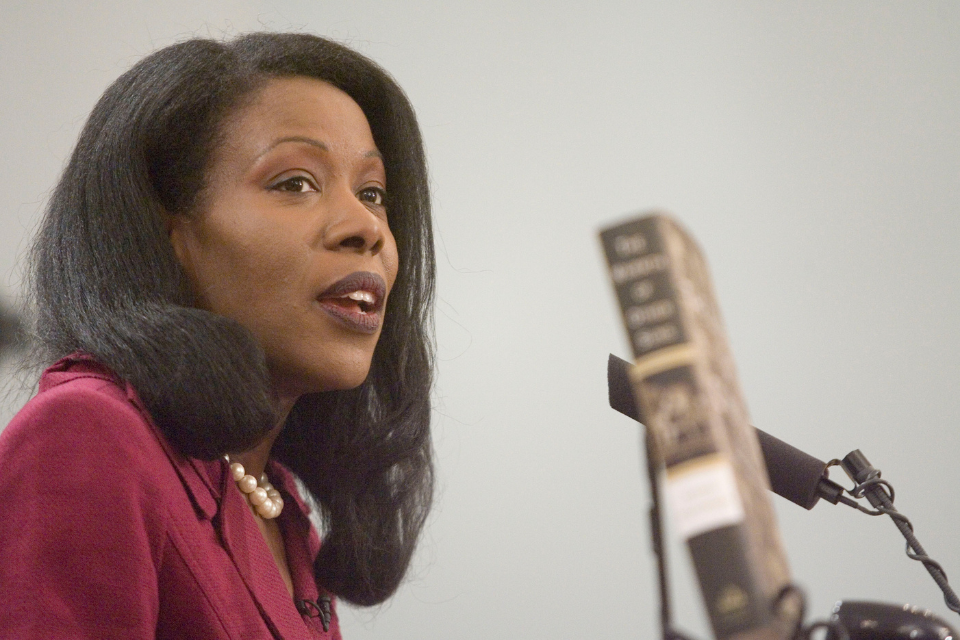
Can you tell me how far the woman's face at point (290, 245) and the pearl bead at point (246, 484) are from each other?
0.34ft

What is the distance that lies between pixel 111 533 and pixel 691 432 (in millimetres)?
534

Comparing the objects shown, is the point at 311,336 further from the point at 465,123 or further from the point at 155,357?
the point at 465,123

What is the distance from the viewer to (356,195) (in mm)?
1059

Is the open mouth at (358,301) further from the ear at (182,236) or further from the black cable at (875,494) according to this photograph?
the black cable at (875,494)

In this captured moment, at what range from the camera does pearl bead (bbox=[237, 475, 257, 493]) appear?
102 cm

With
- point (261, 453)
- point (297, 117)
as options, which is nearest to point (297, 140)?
point (297, 117)

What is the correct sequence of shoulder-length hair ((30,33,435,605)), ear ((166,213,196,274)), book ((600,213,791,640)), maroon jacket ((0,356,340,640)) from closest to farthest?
book ((600,213,791,640))
maroon jacket ((0,356,340,640))
shoulder-length hair ((30,33,435,605))
ear ((166,213,196,274))

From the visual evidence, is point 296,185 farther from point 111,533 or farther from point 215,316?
point 111,533

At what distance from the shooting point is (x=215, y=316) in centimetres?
88

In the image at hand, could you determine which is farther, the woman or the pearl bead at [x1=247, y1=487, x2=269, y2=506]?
the pearl bead at [x1=247, y1=487, x2=269, y2=506]

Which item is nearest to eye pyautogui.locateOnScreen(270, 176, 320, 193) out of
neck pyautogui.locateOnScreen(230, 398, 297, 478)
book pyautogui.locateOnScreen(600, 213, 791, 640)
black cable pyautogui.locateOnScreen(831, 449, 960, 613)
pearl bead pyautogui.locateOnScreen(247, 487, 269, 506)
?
neck pyautogui.locateOnScreen(230, 398, 297, 478)

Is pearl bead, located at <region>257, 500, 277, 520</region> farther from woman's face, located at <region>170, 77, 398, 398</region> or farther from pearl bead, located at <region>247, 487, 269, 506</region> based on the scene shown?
woman's face, located at <region>170, 77, 398, 398</region>

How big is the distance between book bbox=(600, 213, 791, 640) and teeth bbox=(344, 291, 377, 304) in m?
0.64

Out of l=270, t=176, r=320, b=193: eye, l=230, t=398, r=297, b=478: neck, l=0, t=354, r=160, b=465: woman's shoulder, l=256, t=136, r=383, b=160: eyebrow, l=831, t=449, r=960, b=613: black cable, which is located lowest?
l=831, t=449, r=960, b=613: black cable
